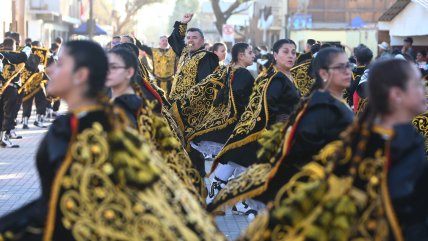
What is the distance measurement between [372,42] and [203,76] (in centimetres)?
1794

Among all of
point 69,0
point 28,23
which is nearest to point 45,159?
point 28,23

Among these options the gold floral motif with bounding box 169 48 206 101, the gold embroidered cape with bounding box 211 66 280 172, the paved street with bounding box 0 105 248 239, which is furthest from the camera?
the gold floral motif with bounding box 169 48 206 101

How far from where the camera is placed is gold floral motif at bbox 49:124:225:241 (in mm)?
4340

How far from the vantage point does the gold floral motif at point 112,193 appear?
171 inches

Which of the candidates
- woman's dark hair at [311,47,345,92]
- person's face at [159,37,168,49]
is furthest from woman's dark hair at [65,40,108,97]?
person's face at [159,37,168,49]

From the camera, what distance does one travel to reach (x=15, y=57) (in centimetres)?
1644

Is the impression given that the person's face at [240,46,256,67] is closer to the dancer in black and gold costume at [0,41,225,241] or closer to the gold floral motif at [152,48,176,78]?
the dancer in black and gold costume at [0,41,225,241]

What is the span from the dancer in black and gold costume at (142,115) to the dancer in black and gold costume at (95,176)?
1746mm

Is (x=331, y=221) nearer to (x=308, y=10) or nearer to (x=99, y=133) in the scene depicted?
(x=99, y=133)

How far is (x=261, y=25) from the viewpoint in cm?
4875

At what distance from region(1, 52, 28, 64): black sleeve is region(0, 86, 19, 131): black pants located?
49 centimetres

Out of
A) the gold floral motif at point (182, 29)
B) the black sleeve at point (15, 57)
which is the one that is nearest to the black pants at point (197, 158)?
the gold floral motif at point (182, 29)

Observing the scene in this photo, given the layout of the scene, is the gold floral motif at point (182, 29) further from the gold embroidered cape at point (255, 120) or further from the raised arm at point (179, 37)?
Answer: the gold embroidered cape at point (255, 120)

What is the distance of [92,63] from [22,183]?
325 inches
